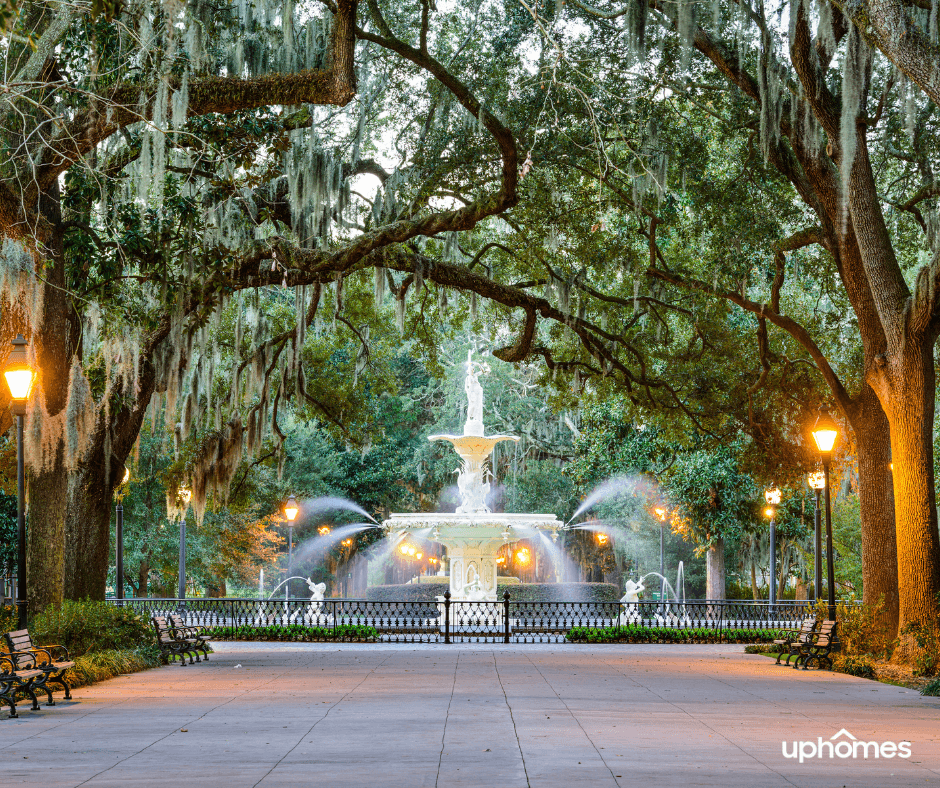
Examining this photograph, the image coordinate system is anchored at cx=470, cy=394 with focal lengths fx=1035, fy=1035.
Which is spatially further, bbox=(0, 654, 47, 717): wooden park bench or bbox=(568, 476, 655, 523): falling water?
bbox=(568, 476, 655, 523): falling water

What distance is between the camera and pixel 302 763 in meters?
7.75

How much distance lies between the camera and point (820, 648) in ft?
54.5

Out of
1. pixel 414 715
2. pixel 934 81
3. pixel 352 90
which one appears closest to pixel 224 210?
pixel 352 90

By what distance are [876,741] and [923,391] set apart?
7334mm

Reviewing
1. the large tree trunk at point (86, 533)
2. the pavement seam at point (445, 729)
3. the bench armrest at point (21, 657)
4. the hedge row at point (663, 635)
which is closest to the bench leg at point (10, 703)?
the bench armrest at point (21, 657)

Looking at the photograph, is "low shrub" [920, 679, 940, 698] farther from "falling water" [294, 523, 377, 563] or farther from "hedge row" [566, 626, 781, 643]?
"falling water" [294, 523, 377, 563]

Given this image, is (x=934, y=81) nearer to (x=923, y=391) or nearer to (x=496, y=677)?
(x=923, y=391)

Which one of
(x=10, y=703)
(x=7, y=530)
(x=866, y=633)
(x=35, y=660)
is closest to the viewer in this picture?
(x=10, y=703)

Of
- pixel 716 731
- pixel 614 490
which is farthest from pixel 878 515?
pixel 614 490

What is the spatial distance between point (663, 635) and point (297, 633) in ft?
27.8

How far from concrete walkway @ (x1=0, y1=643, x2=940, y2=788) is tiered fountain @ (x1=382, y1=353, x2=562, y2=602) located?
10.6 meters

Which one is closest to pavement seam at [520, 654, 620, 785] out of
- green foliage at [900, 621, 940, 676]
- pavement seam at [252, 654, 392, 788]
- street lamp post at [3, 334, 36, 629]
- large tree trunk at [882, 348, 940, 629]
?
pavement seam at [252, 654, 392, 788]

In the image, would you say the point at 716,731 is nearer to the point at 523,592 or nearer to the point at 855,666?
the point at 855,666

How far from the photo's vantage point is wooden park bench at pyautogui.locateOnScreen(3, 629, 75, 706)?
11180 millimetres
